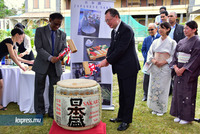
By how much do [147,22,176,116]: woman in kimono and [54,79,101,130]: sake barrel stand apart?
6.44 ft

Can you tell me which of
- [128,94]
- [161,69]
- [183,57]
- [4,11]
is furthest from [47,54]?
[4,11]

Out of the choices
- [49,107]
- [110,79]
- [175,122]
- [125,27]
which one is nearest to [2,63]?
[49,107]

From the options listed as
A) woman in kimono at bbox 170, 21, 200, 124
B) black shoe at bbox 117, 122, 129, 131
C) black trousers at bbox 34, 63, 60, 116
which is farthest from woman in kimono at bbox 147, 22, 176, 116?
black trousers at bbox 34, 63, 60, 116

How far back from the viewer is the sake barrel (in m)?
1.60

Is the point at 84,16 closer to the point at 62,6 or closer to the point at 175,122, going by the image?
the point at 175,122

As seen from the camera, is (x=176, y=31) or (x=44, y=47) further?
(x=176, y=31)

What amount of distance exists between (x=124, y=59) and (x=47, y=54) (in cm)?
119

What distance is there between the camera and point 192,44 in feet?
9.16

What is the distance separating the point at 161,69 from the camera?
329cm

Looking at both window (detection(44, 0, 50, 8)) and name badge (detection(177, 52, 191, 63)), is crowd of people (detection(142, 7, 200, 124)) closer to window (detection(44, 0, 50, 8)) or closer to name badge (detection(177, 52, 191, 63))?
name badge (detection(177, 52, 191, 63))

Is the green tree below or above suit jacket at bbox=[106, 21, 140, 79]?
above

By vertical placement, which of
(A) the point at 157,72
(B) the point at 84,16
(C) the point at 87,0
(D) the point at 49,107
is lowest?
(D) the point at 49,107

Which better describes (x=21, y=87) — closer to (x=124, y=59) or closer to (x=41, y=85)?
(x=41, y=85)

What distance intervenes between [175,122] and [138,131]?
0.79m
